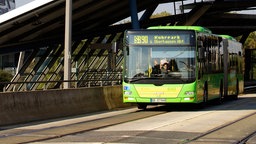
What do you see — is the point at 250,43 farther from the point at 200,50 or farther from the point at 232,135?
the point at 232,135

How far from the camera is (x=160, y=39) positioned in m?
22.9

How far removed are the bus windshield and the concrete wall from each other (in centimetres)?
167

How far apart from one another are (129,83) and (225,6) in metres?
37.0

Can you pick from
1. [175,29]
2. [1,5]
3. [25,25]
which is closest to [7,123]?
[175,29]

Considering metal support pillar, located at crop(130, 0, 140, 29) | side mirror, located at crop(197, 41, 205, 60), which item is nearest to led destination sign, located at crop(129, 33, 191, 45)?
side mirror, located at crop(197, 41, 205, 60)

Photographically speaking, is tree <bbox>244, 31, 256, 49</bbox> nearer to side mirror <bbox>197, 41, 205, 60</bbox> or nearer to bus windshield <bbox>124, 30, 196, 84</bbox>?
side mirror <bbox>197, 41, 205, 60</bbox>

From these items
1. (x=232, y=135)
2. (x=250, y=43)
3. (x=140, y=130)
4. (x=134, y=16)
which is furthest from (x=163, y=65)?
(x=250, y=43)

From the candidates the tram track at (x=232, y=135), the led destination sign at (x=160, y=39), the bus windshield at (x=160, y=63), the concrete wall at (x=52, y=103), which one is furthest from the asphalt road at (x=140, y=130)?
the led destination sign at (x=160, y=39)

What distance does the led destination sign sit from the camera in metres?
22.8

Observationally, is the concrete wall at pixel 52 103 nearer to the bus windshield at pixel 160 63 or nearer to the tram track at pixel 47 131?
the tram track at pixel 47 131

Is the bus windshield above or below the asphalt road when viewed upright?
above

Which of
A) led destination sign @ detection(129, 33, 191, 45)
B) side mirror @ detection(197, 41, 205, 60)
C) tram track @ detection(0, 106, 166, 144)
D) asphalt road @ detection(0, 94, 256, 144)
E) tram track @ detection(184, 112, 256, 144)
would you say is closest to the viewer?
tram track @ detection(184, 112, 256, 144)

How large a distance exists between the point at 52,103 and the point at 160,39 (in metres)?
4.96

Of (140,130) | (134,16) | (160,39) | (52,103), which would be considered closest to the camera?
(140,130)
